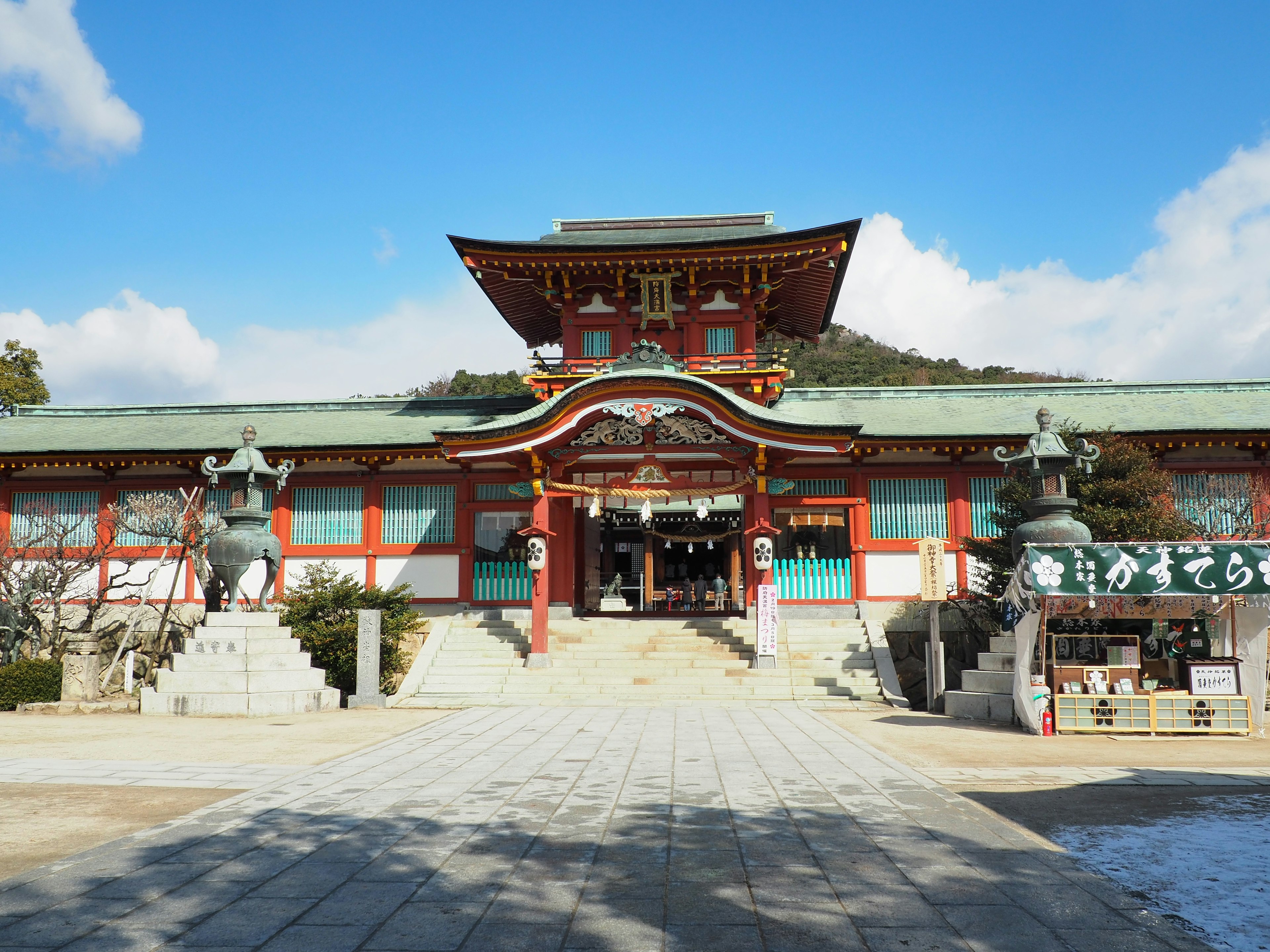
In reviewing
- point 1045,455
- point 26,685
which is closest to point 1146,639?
point 1045,455

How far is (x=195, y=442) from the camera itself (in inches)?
825

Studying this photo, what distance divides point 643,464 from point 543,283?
251 inches

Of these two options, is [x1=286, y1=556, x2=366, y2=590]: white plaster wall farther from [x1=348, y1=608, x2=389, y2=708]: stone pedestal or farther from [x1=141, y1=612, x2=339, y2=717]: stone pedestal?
[x1=141, y1=612, x2=339, y2=717]: stone pedestal

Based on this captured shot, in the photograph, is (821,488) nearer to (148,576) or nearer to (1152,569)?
(1152,569)

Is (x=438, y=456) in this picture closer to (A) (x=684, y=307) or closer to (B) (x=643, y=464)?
(B) (x=643, y=464)

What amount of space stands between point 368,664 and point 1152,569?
1210 centimetres

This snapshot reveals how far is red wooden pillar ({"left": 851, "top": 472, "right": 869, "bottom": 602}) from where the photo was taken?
19.6 metres

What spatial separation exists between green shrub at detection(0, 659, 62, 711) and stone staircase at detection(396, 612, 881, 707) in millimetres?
5560

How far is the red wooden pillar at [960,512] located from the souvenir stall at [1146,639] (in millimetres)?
6361

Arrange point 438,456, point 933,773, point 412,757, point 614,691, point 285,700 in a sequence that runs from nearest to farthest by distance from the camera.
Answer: point 933,773
point 412,757
point 285,700
point 614,691
point 438,456

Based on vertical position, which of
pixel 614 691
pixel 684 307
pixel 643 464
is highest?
pixel 684 307

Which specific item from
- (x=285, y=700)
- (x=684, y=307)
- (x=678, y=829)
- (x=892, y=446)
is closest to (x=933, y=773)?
(x=678, y=829)

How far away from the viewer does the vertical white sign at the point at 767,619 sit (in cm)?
1658

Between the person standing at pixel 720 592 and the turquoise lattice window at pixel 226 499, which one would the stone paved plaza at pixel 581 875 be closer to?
the turquoise lattice window at pixel 226 499
